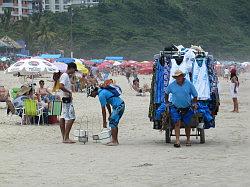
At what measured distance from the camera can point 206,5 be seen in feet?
464

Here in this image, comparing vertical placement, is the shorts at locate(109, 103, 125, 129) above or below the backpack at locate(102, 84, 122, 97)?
below

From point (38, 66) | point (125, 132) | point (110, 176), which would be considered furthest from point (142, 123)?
point (110, 176)

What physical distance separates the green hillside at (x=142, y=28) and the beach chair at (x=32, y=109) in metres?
80.4

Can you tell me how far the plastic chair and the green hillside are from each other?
80655mm

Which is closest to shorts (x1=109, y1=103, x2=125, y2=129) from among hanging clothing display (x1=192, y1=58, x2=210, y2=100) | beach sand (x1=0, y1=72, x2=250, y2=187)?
beach sand (x1=0, y1=72, x2=250, y2=187)

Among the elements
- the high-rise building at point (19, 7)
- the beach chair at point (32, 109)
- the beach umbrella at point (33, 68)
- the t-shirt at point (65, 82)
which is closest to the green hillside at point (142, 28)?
the high-rise building at point (19, 7)

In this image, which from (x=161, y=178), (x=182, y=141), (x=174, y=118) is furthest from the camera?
(x=182, y=141)

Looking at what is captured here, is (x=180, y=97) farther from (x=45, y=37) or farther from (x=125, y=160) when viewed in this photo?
(x=45, y=37)

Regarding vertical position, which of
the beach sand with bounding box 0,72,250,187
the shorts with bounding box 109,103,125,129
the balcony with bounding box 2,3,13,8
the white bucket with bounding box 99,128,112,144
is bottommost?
the beach sand with bounding box 0,72,250,187

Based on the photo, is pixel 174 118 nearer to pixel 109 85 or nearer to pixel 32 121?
pixel 109 85

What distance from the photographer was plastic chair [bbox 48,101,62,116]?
15.7m

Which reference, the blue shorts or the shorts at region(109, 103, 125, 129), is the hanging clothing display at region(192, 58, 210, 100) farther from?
the shorts at region(109, 103, 125, 129)

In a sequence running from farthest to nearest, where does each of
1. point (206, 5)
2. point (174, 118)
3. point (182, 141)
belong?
point (206, 5) < point (182, 141) < point (174, 118)

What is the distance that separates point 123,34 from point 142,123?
98.7 m
